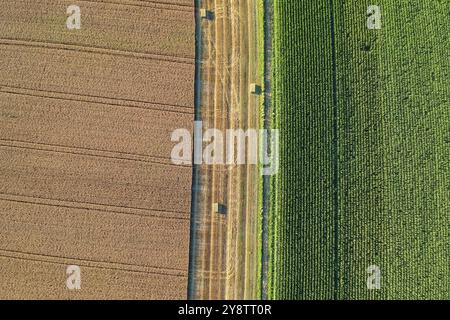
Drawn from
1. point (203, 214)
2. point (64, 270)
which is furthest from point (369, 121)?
point (64, 270)

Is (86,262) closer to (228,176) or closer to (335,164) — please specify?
(228,176)

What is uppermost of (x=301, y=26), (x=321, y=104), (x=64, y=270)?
(x=301, y=26)

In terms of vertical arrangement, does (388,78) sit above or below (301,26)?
below

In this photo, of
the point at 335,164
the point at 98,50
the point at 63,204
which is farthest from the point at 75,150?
the point at 335,164

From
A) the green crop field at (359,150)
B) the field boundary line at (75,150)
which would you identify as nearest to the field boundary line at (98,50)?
the field boundary line at (75,150)

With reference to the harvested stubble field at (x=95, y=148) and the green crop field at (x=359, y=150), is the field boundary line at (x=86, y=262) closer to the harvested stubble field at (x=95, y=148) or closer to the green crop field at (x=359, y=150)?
the harvested stubble field at (x=95, y=148)
